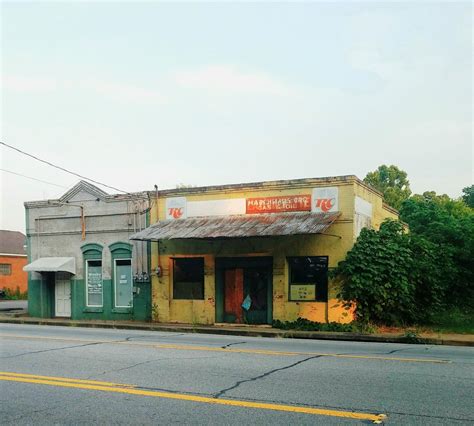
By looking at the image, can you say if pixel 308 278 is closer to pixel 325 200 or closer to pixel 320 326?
pixel 320 326

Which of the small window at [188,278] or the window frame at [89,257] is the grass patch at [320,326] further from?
the window frame at [89,257]

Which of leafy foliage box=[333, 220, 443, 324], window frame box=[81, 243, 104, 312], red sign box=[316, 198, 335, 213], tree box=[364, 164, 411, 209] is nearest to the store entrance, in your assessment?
red sign box=[316, 198, 335, 213]

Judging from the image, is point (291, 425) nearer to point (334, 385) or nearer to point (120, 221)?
point (334, 385)

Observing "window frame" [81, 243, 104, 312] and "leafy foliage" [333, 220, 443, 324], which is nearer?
"leafy foliage" [333, 220, 443, 324]

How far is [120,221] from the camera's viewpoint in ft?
71.4

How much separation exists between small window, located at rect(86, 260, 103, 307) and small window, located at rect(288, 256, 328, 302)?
8237mm

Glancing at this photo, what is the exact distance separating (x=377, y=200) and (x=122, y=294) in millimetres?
10471

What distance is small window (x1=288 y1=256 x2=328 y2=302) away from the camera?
18.0 meters

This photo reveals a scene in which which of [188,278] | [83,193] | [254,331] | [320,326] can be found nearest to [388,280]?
[320,326]

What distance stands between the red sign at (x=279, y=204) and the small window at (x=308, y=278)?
1.67 m

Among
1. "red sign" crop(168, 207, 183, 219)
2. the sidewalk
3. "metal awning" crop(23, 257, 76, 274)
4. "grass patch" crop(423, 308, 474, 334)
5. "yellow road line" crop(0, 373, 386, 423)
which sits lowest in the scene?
the sidewalk

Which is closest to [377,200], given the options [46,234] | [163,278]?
[163,278]

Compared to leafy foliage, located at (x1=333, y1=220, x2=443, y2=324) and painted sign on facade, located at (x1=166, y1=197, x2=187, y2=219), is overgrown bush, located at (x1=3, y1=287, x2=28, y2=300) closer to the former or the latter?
painted sign on facade, located at (x1=166, y1=197, x2=187, y2=219)

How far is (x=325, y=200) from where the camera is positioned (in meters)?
18.0
